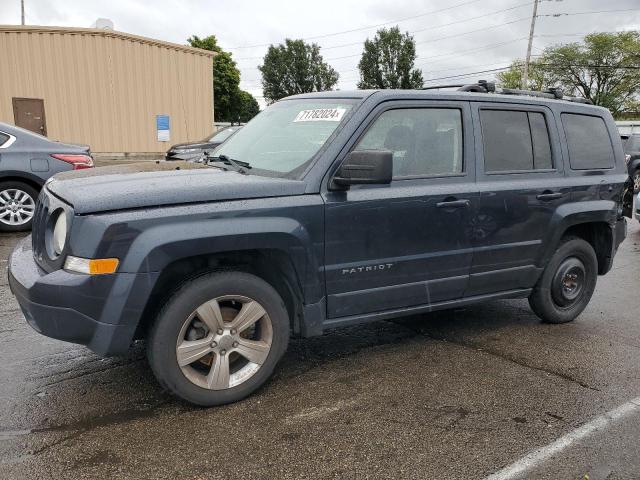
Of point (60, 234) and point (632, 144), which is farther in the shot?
point (632, 144)

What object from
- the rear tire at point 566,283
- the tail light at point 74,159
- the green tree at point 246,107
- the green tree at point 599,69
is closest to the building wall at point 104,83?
the tail light at point 74,159

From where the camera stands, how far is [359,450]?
2.74 metres

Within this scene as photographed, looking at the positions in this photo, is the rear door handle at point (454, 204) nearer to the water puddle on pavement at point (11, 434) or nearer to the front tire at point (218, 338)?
the front tire at point (218, 338)

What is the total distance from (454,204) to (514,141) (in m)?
0.85

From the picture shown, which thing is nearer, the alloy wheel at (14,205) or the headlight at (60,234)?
the headlight at (60,234)

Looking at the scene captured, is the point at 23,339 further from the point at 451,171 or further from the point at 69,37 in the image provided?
the point at 69,37

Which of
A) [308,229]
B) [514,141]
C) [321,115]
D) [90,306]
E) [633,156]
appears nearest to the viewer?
[90,306]

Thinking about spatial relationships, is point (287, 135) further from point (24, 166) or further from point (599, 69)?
point (599, 69)

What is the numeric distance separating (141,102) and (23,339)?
1822 cm

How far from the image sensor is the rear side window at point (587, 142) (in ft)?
14.8

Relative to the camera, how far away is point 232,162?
3.74m

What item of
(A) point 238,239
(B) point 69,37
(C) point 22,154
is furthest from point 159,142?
(A) point 238,239

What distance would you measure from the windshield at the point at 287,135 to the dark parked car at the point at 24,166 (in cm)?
435

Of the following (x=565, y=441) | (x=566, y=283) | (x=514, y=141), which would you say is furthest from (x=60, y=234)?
(x=566, y=283)
